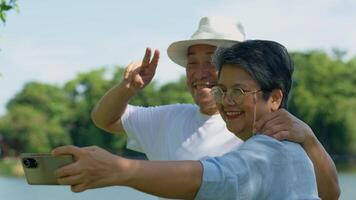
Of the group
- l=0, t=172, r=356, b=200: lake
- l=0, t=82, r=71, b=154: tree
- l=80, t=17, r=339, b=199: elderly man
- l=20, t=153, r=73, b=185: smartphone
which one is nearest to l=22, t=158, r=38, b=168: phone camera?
l=20, t=153, r=73, b=185: smartphone

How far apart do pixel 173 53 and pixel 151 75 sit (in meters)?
0.31

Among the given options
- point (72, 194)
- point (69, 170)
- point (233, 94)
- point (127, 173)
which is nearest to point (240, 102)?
point (233, 94)

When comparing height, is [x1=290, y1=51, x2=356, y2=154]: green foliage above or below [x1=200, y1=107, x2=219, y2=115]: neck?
below

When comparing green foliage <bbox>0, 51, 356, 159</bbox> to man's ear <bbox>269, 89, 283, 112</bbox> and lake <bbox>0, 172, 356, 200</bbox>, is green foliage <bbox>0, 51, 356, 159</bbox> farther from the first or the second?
man's ear <bbox>269, 89, 283, 112</bbox>

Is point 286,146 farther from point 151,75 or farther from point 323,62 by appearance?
point 323,62

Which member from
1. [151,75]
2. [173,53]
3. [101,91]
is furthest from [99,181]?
[101,91]

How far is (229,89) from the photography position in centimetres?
212

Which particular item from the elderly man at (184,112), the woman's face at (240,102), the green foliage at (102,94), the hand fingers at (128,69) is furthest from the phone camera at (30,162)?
the green foliage at (102,94)

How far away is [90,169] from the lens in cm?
169

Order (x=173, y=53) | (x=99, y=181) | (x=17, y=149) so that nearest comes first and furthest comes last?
(x=99, y=181) → (x=173, y=53) → (x=17, y=149)

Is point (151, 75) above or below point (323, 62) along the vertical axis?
above

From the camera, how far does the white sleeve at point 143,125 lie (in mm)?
3514

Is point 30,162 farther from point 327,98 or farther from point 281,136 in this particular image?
point 327,98

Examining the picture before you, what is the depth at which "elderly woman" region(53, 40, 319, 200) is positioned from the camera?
1.72 m
